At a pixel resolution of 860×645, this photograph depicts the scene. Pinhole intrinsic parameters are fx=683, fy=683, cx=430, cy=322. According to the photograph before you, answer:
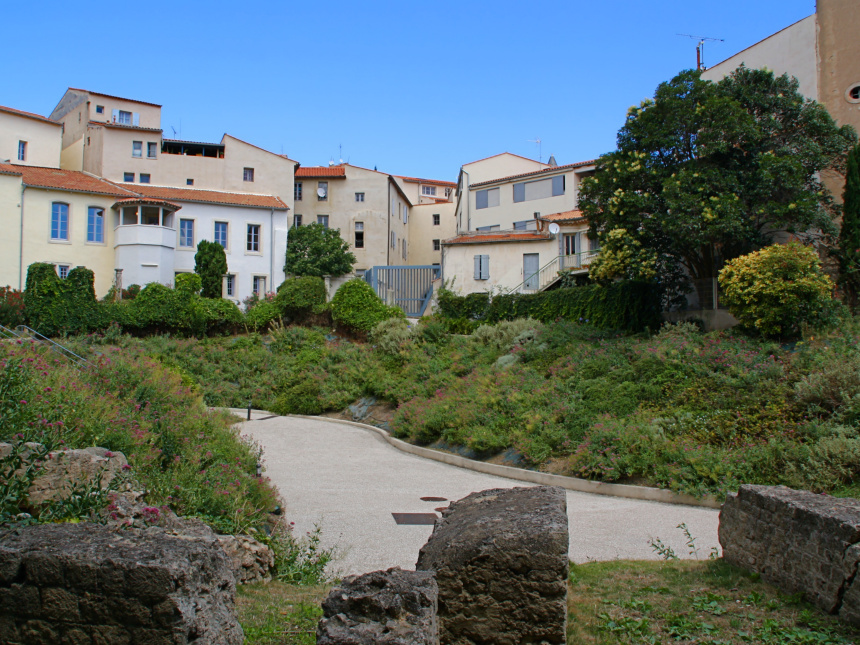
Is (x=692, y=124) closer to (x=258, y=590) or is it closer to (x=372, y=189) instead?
(x=258, y=590)

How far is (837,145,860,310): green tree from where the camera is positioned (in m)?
20.1

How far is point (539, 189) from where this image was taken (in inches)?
1843

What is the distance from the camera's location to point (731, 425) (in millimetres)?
12953

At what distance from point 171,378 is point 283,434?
604 centimetres

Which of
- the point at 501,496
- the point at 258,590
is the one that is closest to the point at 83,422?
the point at 258,590

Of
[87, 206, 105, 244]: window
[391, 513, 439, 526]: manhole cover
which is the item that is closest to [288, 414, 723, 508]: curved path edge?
[391, 513, 439, 526]: manhole cover

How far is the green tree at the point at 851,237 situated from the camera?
792 inches

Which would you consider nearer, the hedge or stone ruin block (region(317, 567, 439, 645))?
stone ruin block (region(317, 567, 439, 645))

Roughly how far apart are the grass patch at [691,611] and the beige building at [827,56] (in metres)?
22.2

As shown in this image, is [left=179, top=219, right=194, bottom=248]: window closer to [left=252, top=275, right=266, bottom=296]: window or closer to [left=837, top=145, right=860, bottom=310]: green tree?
[left=252, top=275, right=266, bottom=296]: window

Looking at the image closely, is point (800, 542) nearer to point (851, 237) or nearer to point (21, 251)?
point (851, 237)

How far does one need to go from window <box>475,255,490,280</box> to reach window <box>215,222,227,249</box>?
15676 millimetres

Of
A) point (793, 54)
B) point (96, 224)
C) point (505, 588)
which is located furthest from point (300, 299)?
point (505, 588)

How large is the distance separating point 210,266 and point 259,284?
501cm
